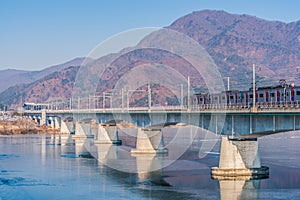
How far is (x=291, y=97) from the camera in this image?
52844 mm

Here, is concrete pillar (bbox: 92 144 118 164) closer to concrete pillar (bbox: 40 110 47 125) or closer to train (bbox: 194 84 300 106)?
train (bbox: 194 84 300 106)

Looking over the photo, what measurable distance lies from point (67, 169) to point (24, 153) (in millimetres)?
25479

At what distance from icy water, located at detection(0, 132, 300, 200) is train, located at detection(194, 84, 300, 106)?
26.1 ft

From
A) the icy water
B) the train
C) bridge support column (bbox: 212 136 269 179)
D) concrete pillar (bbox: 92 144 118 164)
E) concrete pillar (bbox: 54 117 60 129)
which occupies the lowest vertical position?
the icy water

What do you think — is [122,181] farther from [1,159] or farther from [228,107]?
[1,159]

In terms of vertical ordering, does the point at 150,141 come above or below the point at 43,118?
below

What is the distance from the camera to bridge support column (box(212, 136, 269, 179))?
53.7 m

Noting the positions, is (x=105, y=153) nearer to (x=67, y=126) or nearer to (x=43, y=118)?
(x=67, y=126)

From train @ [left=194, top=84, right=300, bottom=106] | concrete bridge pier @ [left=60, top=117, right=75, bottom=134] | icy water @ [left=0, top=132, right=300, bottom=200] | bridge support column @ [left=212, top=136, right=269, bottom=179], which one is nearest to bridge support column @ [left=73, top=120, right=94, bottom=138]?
concrete bridge pier @ [left=60, top=117, right=75, bottom=134]

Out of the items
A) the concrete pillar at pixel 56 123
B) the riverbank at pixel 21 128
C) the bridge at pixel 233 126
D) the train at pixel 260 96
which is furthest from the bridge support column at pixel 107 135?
the concrete pillar at pixel 56 123

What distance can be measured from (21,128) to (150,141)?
92.1m

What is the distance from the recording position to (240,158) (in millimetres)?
53688

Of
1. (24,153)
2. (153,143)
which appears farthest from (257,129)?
(24,153)

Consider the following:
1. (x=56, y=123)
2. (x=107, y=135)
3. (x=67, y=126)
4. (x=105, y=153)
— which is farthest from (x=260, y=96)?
(x=56, y=123)
